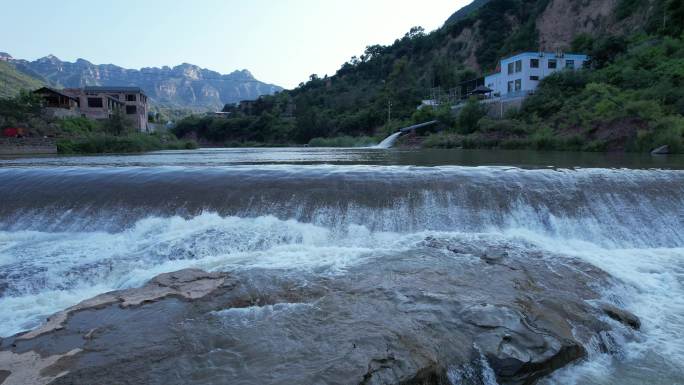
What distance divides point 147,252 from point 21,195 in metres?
5.44

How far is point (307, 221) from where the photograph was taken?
401 inches

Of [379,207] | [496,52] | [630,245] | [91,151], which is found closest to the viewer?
[630,245]

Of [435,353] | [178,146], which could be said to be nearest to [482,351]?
[435,353]

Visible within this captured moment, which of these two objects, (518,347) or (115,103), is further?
(115,103)

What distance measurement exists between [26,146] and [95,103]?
22799mm

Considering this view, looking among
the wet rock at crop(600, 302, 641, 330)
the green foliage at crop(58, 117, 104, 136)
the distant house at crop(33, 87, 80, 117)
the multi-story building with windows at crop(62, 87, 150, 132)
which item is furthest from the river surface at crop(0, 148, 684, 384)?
the distant house at crop(33, 87, 80, 117)

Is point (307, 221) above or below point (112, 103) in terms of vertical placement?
below

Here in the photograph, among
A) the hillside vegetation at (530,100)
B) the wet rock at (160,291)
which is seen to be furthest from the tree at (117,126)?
the wet rock at (160,291)

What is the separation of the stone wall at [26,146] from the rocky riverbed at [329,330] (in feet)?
100

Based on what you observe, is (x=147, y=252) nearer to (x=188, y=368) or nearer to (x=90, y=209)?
(x=90, y=209)

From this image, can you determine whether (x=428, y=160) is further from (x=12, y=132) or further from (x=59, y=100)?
(x=59, y=100)

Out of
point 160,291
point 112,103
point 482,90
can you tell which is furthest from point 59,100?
point 160,291

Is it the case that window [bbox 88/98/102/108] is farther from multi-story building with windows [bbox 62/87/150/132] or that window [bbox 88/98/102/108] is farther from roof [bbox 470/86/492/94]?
roof [bbox 470/86/492/94]

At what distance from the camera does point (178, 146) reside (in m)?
42.9
